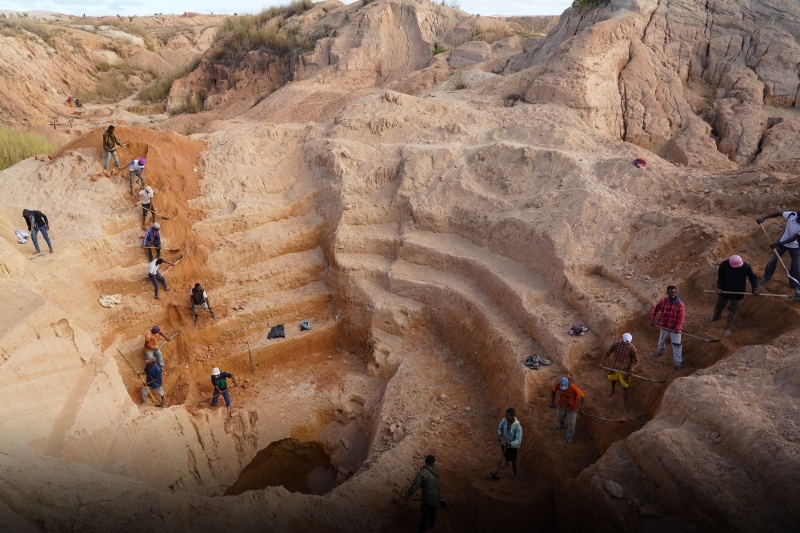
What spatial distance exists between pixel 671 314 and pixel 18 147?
637 inches

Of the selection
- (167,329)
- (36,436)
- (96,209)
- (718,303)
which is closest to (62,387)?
(36,436)

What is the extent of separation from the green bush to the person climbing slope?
19.4 ft

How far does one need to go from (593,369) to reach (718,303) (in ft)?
6.48

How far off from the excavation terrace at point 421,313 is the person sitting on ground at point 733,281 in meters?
0.34

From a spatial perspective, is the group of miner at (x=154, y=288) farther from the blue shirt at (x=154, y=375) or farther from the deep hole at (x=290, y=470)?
the deep hole at (x=290, y=470)

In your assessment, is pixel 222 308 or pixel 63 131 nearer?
pixel 222 308

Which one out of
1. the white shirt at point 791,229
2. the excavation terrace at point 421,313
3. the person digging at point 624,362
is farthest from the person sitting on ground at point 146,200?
the white shirt at point 791,229

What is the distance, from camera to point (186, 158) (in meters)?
13.0

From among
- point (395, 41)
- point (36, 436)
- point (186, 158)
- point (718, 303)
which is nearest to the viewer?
point (36, 436)

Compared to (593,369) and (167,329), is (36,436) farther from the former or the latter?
(593,369)

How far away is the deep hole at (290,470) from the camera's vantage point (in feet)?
31.0

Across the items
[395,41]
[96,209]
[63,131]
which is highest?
[395,41]

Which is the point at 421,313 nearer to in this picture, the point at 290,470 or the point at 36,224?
the point at 290,470

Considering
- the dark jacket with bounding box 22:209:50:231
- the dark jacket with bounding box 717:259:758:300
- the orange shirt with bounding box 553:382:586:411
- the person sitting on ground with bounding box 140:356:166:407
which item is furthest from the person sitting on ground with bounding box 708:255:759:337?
the dark jacket with bounding box 22:209:50:231
